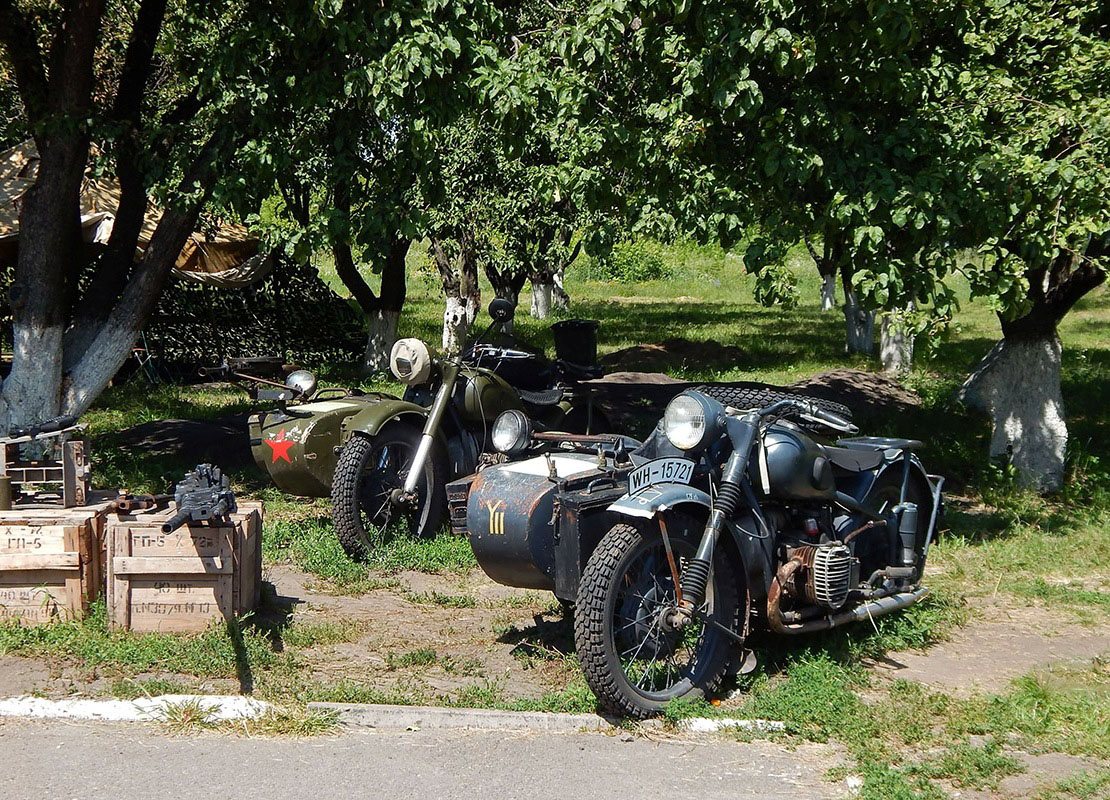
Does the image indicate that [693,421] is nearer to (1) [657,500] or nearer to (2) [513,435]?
(1) [657,500]

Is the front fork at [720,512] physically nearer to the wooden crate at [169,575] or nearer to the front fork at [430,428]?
the wooden crate at [169,575]

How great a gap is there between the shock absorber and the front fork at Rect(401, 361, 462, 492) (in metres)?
2.90

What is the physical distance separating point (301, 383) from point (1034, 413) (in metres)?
6.71

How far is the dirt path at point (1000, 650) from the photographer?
580 cm

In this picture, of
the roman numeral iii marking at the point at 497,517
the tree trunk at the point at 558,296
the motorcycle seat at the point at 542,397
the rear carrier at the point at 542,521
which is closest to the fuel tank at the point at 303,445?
the motorcycle seat at the point at 542,397

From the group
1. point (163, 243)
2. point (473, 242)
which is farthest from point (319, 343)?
point (163, 243)

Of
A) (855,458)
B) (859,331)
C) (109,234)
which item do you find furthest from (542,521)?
(859,331)

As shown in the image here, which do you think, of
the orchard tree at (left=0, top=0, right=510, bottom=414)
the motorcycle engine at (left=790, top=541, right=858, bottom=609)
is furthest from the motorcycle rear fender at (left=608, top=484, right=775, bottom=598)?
the orchard tree at (left=0, top=0, right=510, bottom=414)

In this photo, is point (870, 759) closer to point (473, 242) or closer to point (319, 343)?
point (473, 242)

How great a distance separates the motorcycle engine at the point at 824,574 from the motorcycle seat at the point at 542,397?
3090 millimetres

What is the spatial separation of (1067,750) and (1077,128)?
5209mm

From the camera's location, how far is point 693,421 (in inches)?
202

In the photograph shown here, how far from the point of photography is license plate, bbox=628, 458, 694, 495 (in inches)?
203

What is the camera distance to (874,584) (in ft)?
20.2
